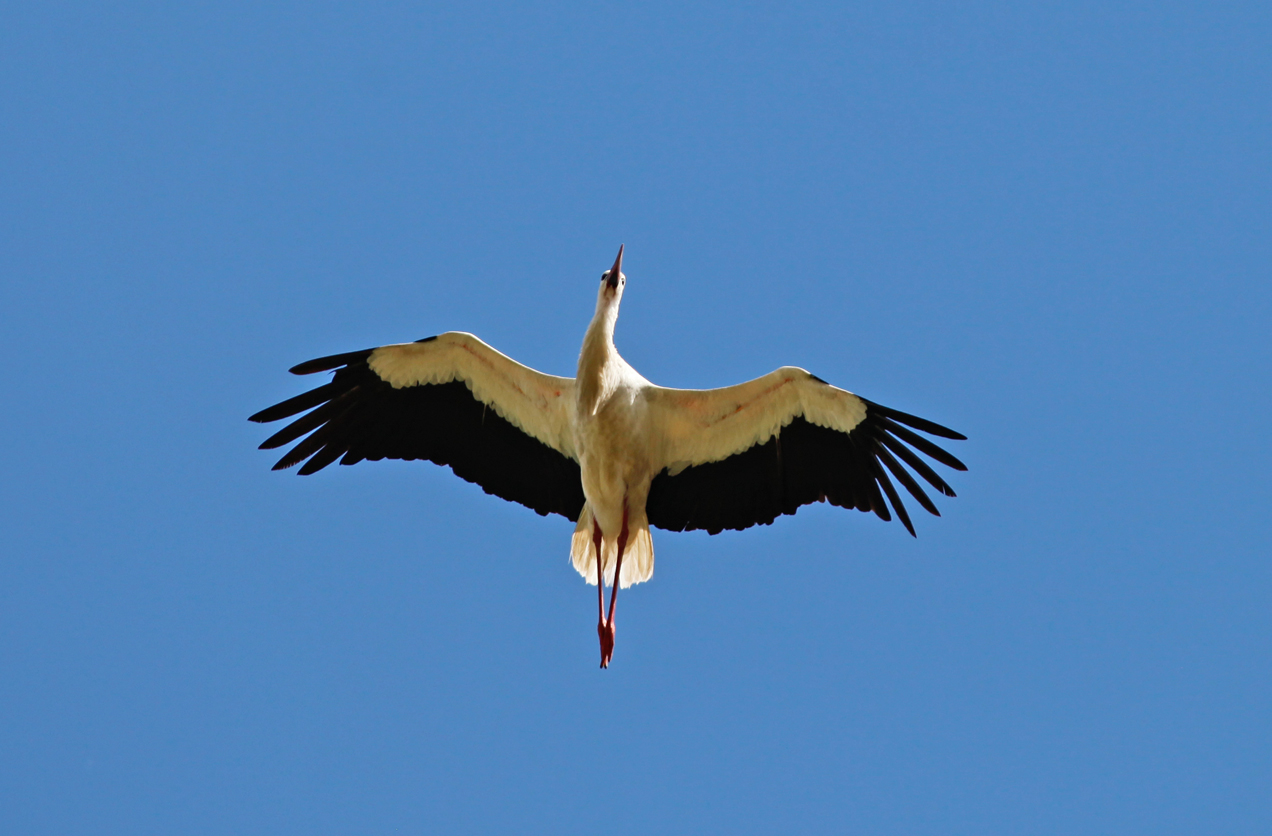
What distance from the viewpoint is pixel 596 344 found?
8.12 meters

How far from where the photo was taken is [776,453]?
28.3 ft

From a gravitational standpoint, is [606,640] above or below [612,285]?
below

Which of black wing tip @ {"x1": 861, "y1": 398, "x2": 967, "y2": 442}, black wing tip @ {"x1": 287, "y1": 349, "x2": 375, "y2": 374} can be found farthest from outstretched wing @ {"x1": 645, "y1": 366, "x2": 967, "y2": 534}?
black wing tip @ {"x1": 287, "y1": 349, "x2": 375, "y2": 374}

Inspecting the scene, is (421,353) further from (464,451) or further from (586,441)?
(586,441)

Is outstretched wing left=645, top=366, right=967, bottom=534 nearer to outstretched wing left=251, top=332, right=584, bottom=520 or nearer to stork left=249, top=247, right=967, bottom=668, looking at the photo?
stork left=249, top=247, right=967, bottom=668

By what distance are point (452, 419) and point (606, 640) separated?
180 centimetres

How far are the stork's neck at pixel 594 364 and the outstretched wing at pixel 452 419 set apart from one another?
0.49 meters

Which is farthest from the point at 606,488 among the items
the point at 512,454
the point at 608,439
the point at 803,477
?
the point at 803,477

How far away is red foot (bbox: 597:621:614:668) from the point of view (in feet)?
28.1

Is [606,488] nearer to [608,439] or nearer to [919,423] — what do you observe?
[608,439]

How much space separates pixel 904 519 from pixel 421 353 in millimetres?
3304

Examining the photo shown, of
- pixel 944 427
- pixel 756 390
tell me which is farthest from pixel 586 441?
→ pixel 944 427

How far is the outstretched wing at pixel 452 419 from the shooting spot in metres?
8.73

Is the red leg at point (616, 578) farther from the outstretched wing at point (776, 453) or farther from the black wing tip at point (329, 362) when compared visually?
the black wing tip at point (329, 362)
